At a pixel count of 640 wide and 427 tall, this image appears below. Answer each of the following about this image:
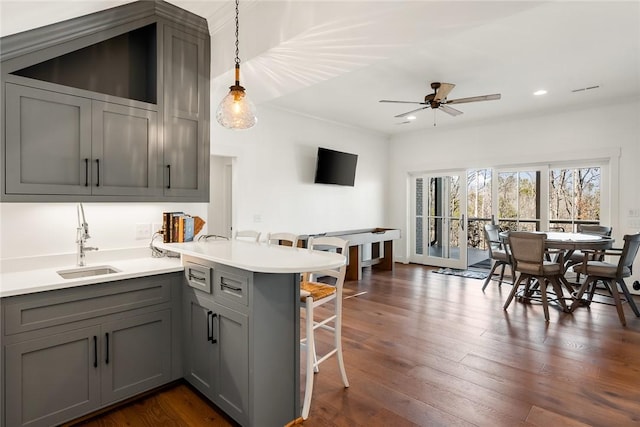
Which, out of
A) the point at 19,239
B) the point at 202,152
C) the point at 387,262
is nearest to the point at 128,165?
the point at 202,152

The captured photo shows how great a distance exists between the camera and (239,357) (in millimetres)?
1895

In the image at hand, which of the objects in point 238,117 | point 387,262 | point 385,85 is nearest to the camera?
point 238,117

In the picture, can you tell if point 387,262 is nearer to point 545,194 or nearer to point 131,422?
point 545,194

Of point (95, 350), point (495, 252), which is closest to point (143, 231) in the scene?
point (95, 350)

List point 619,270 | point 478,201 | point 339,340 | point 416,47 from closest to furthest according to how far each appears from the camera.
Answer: point 339,340
point 416,47
point 619,270
point 478,201

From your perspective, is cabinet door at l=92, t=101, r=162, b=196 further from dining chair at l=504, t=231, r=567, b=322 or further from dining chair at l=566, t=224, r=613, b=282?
dining chair at l=566, t=224, r=613, b=282

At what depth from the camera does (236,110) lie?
7.11 feet

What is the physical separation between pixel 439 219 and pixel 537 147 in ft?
7.06

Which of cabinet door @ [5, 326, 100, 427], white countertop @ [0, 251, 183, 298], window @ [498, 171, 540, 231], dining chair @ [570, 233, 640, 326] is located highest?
window @ [498, 171, 540, 231]

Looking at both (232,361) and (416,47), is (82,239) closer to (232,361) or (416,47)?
(232,361)

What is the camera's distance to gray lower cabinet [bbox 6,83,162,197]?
6.64ft

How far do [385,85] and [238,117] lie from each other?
9.13 feet

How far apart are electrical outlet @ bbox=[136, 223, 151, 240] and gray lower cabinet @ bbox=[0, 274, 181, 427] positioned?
2.28 feet

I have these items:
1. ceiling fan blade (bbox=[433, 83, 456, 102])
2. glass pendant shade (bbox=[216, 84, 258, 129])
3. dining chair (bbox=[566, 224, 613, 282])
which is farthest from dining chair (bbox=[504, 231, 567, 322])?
glass pendant shade (bbox=[216, 84, 258, 129])
